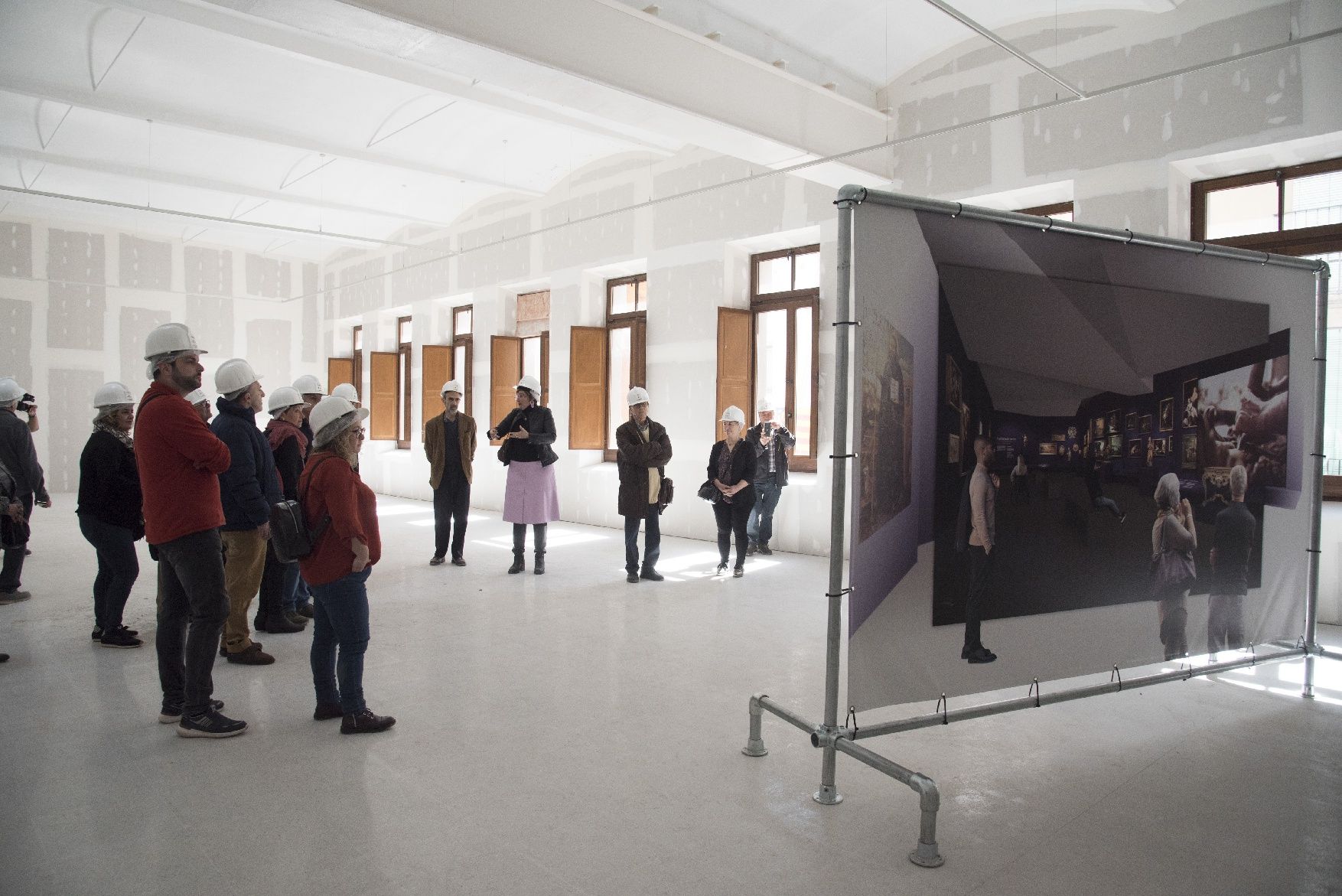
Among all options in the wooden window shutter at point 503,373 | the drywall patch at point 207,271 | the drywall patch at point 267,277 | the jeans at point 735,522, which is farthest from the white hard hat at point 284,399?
the drywall patch at point 267,277

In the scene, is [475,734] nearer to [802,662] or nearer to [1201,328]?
[802,662]

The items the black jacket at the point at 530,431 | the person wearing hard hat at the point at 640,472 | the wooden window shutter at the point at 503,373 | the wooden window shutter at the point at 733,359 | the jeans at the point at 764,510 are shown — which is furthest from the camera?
the wooden window shutter at the point at 503,373

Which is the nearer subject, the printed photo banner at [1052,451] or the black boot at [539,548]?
the printed photo banner at [1052,451]

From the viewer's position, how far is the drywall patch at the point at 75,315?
13.3m

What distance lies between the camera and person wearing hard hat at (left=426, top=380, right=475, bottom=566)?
6820 millimetres

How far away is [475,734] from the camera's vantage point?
10.7ft

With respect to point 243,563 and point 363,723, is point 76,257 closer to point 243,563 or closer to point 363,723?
Result: point 243,563

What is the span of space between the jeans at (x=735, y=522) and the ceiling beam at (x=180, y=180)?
7712 millimetres

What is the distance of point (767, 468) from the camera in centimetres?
761

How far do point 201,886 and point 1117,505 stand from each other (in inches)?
121

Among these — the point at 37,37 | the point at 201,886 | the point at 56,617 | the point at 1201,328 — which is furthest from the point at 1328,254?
the point at 37,37

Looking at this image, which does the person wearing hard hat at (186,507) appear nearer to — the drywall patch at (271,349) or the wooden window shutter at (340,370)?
the wooden window shutter at (340,370)

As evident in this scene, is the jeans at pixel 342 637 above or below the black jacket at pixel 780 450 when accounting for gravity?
below

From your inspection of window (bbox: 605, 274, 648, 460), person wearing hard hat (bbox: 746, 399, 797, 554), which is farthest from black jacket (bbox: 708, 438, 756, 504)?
window (bbox: 605, 274, 648, 460)
